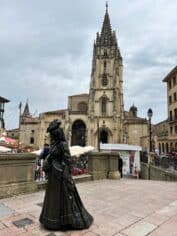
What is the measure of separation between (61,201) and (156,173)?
51.7ft

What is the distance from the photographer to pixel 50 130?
4.41 metres

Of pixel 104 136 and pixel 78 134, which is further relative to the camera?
pixel 78 134

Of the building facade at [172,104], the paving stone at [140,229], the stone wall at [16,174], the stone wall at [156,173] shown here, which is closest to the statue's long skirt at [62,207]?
the paving stone at [140,229]

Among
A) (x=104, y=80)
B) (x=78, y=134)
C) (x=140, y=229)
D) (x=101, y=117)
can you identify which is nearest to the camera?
(x=140, y=229)

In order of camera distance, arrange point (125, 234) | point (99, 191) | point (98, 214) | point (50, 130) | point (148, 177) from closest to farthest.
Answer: point (125, 234) → point (50, 130) → point (98, 214) → point (99, 191) → point (148, 177)

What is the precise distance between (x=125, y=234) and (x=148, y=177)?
57.2 ft

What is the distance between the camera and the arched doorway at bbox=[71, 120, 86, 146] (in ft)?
180

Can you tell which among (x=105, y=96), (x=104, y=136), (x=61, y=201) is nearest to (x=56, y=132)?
(x=61, y=201)

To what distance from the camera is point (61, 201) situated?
156 inches

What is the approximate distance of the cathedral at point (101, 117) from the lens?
51094 millimetres

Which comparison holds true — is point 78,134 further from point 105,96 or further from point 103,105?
point 105,96

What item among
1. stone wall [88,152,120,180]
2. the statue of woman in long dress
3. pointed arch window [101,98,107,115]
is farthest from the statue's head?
pointed arch window [101,98,107,115]

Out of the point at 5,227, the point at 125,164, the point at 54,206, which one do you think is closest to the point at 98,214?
the point at 54,206

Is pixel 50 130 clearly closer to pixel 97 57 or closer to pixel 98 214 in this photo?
pixel 98 214
